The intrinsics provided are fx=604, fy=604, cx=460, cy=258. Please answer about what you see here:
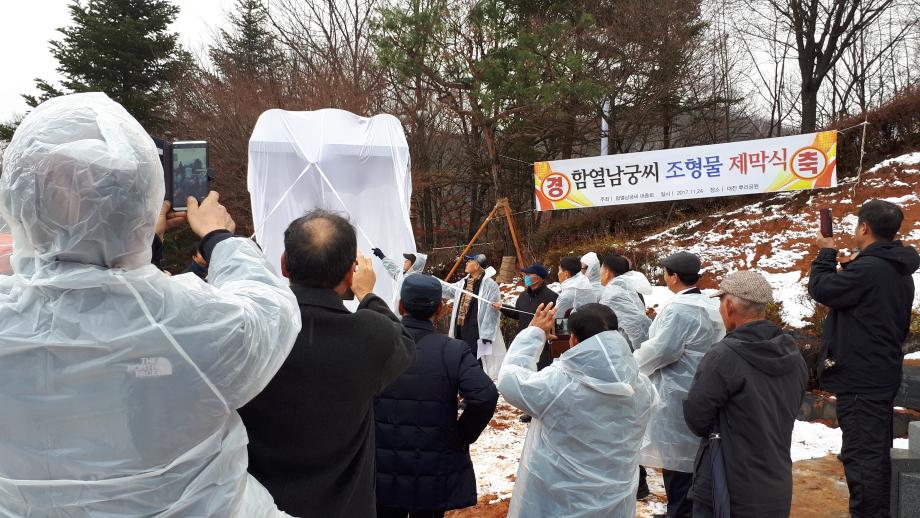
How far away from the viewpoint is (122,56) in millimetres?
17172

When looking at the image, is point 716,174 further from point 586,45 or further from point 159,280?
point 159,280

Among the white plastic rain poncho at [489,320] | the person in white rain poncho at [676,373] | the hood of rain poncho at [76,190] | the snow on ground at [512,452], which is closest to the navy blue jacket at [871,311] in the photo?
the person in white rain poncho at [676,373]

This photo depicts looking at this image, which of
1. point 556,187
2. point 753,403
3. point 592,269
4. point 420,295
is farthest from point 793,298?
point 420,295

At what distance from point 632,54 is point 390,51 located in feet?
18.3

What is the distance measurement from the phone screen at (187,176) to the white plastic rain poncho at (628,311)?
3.80m

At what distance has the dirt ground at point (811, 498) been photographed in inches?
161

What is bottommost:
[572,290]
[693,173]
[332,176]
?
[572,290]

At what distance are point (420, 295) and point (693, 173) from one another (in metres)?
9.09

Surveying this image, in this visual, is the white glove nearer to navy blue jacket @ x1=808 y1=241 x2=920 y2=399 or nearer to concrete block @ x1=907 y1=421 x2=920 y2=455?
navy blue jacket @ x1=808 y1=241 x2=920 y2=399

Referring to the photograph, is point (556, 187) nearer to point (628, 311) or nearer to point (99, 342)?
point (628, 311)

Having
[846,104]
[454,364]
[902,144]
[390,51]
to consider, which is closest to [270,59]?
[390,51]

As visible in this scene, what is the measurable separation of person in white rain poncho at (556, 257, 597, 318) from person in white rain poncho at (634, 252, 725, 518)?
1.93 meters

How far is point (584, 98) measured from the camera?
1230cm

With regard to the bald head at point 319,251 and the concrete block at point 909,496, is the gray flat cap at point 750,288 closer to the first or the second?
the concrete block at point 909,496
